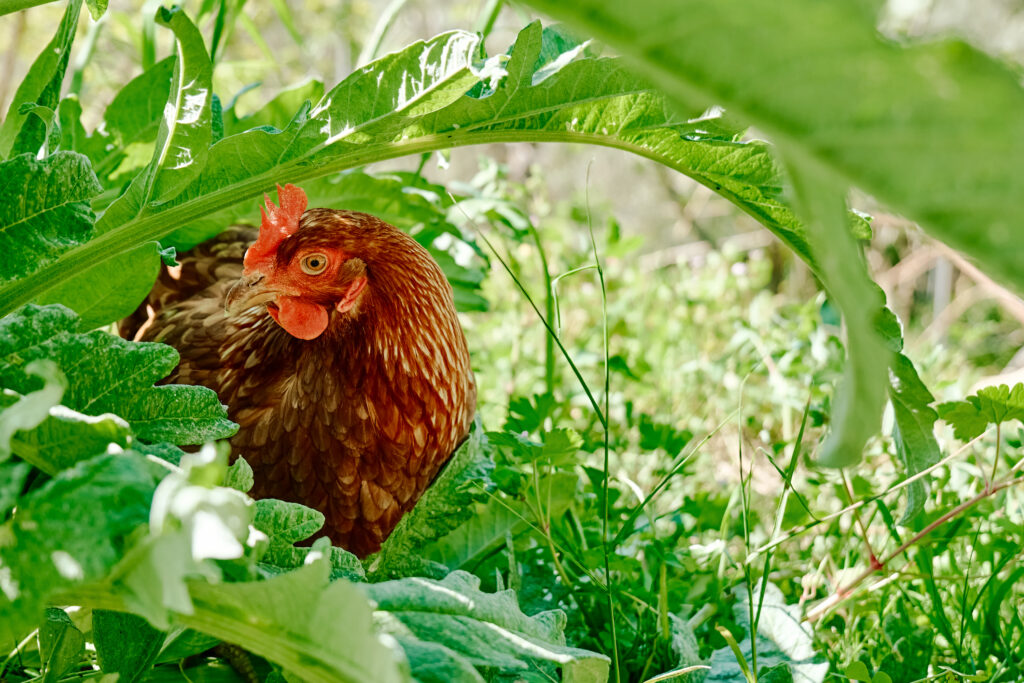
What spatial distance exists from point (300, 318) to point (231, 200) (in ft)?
1.13

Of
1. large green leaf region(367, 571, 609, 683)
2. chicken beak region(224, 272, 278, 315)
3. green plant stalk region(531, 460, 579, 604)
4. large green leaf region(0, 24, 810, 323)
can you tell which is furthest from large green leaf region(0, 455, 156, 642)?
chicken beak region(224, 272, 278, 315)

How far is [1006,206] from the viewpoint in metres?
0.35

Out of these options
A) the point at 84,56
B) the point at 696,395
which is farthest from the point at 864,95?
the point at 696,395

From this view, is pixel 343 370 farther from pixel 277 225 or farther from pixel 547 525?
pixel 547 525

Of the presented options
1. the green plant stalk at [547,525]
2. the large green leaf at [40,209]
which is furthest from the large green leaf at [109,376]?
the green plant stalk at [547,525]

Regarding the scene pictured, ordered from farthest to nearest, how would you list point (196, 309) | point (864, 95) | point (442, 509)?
point (196, 309) < point (442, 509) < point (864, 95)

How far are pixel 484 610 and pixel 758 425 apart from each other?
138cm

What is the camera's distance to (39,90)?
1.05 m

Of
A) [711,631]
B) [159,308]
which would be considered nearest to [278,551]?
[711,631]

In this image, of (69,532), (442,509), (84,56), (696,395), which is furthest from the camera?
(696,395)

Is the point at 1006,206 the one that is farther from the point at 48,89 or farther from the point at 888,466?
the point at 888,466

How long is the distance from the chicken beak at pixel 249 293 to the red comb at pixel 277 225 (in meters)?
0.02

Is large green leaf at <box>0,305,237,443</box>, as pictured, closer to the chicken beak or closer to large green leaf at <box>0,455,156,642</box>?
large green leaf at <box>0,455,156,642</box>

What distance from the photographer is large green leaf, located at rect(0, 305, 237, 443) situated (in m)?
0.67
